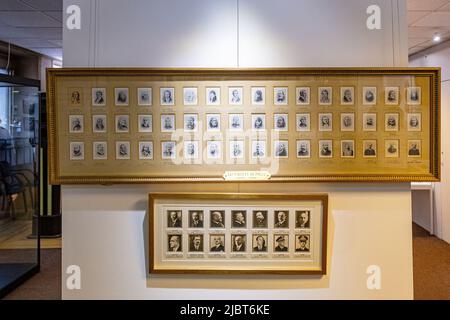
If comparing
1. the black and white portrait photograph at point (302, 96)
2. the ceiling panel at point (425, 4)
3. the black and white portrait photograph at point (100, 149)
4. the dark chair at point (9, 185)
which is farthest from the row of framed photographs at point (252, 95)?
the dark chair at point (9, 185)

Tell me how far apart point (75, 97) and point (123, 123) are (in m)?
0.28

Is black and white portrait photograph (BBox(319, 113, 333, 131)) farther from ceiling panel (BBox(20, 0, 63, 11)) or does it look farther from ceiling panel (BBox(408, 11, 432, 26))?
ceiling panel (BBox(20, 0, 63, 11))

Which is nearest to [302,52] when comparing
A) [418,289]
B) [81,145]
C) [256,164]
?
[256,164]

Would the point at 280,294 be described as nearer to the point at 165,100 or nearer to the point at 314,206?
the point at 314,206

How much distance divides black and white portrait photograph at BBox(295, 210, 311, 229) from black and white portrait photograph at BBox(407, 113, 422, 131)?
2.30 feet

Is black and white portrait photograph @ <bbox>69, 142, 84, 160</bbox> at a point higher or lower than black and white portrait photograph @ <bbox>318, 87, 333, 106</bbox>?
lower

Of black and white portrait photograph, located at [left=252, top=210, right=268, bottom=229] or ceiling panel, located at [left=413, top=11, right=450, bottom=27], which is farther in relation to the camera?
ceiling panel, located at [left=413, top=11, right=450, bottom=27]

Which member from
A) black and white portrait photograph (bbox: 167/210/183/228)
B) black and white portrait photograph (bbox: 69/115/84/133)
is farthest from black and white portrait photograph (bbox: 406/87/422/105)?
black and white portrait photograph (bbox: 69/115/84/133)

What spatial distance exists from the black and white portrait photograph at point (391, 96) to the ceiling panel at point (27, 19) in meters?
3.67

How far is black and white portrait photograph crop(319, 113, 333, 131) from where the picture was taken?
72.4 inches

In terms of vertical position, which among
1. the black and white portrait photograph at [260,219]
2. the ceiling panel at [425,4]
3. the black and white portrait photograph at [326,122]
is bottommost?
the black and white portrait photograph at [260,219]

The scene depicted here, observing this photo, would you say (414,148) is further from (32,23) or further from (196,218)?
(32,23)

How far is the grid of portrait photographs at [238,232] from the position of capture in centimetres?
185

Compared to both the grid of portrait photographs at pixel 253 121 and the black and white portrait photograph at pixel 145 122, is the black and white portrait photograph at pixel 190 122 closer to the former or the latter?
the grid of portrait photographs at pixel 253 121
